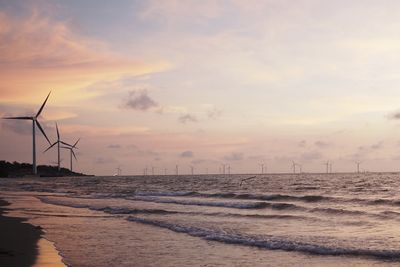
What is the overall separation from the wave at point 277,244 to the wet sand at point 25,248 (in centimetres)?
674

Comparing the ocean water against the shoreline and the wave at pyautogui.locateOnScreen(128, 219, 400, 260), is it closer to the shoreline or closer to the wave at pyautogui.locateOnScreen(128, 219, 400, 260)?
the wave at pyautogui.locateOnScreen(128, 219, 400, 260)

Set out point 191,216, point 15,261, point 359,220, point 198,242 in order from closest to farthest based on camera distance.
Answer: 1. point 15,261
2. point 198,242
3. point 359,220
4. point 191,216

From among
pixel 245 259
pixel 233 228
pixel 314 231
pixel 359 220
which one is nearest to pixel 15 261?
pixel 245 259

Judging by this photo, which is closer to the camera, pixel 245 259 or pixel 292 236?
pixel 245 259

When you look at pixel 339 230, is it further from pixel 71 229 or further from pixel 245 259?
pixel 71 229

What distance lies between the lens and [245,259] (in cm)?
1593

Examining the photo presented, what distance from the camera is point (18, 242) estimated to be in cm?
1823

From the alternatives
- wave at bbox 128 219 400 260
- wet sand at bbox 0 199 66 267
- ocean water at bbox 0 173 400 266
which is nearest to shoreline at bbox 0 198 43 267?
wet sand at bbox 0 199 66 267

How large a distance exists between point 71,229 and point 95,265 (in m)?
9.67

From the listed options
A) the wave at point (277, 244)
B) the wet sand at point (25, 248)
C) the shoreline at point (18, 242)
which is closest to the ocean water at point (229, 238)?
the wave at point (277, 244)

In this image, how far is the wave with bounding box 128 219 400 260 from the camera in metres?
16.8

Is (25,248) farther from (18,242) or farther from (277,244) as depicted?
(277,244)

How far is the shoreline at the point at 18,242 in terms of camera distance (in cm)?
1442

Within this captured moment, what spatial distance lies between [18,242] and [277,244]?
9816mm
